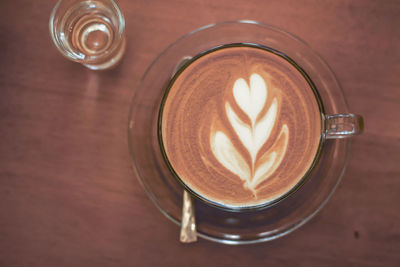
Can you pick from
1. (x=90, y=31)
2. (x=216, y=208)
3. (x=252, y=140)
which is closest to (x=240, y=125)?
(x=252, y=140)

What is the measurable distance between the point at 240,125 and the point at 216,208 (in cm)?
22

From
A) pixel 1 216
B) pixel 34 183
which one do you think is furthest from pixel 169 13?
pixel 1 216

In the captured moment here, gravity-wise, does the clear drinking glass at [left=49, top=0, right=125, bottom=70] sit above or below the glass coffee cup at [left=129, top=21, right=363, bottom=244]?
above

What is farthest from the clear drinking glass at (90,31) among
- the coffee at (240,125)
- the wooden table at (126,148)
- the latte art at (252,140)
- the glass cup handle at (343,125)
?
the glass cup handle at (343,125)

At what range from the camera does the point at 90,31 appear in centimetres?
82

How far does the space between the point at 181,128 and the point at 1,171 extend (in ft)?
1.67

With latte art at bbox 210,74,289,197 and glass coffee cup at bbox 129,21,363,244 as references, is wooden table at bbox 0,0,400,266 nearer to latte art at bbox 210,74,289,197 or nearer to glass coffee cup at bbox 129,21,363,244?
glass coffee cup at bbox 129,21,363,244

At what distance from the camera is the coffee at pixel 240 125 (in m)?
0.70

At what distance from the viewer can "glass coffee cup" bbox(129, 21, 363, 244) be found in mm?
768

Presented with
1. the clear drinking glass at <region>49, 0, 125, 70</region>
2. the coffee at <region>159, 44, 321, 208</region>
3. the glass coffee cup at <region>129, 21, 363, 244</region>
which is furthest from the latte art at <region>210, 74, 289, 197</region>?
the clear drinking glass at <region>49, 0, 125, 70</region>

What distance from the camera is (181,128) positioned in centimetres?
71

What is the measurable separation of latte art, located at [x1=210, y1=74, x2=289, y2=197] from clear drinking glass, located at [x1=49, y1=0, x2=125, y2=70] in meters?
0.33

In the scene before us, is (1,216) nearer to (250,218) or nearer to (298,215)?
(250,218)

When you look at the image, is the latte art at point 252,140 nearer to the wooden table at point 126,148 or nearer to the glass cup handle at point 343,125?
the glass cup handle at point 343,125
